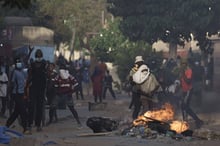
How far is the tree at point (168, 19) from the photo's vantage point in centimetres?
3095

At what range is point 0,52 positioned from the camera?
23.3m

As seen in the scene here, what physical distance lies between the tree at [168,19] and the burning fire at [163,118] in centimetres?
1446

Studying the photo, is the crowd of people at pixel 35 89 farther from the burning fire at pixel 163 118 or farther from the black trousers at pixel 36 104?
the burning fire at pixel 163 118

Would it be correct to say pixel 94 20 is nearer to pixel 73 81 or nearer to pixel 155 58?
pixel 155 58

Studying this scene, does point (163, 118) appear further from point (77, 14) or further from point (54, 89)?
point (77, 14)

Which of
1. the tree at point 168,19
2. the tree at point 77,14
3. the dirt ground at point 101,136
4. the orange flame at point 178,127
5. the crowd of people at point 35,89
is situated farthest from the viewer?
the tree at point 77,14

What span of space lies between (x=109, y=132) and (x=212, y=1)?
56.3ft

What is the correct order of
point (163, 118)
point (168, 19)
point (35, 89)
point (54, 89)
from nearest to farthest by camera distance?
point (35, 89)
point (163, 118)
point (54, 89)
point (168, 19)

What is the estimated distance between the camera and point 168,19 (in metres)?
31.4

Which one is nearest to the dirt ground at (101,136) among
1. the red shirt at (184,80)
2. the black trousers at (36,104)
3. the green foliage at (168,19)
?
the black trousers at (36,104)

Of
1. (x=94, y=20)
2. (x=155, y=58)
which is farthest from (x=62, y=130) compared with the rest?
(x=94, y=20)

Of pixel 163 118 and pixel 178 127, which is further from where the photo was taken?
pixel 163 118

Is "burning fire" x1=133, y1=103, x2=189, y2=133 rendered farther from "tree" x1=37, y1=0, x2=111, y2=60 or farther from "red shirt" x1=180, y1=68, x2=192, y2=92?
"tree" x1=37, y1=0, x2=111, y2=60

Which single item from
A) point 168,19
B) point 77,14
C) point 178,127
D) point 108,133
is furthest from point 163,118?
point 77,14
